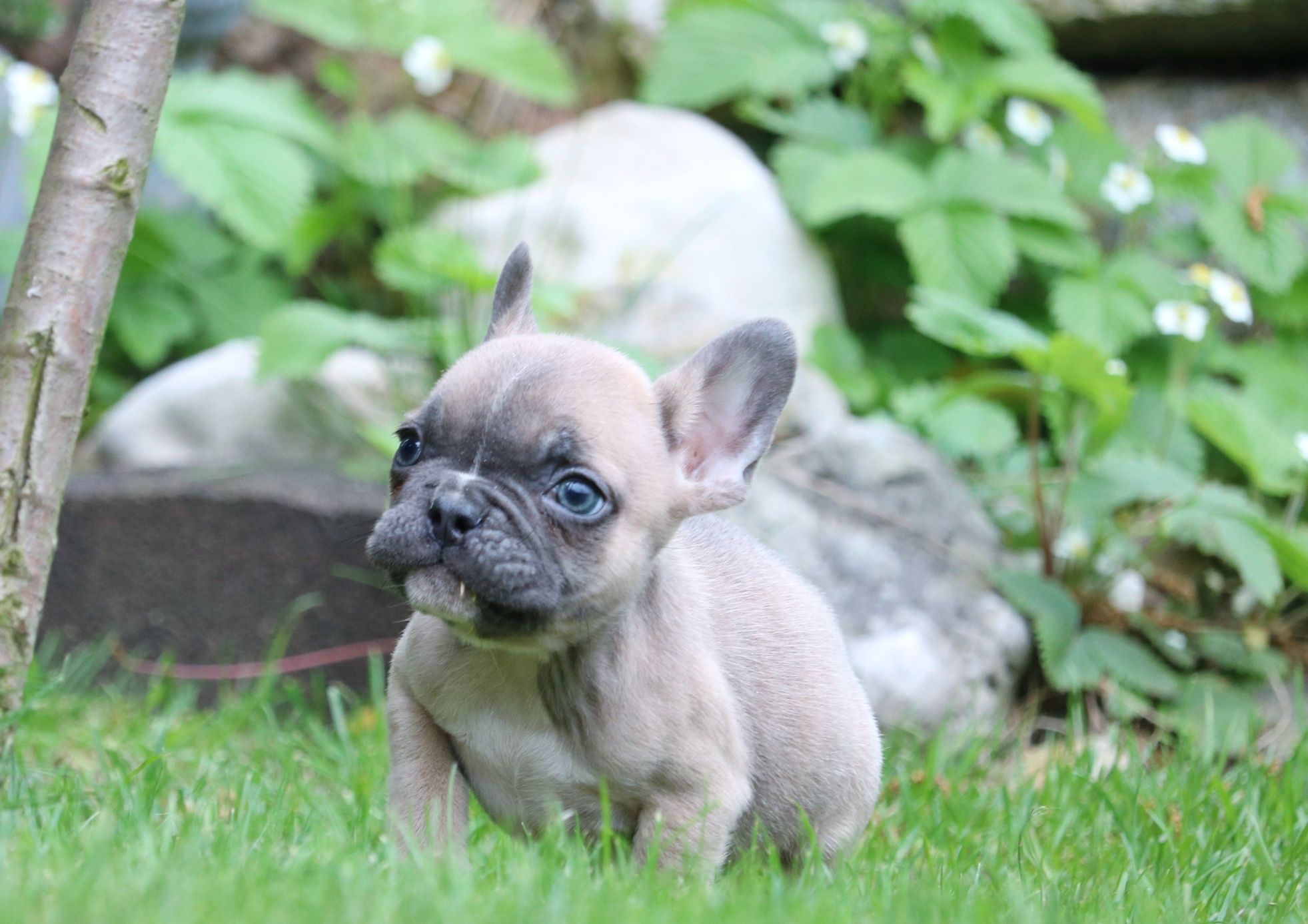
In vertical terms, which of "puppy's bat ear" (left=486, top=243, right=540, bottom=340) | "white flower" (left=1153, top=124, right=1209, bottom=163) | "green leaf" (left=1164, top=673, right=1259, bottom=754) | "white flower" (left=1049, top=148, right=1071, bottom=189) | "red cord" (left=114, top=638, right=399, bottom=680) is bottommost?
"red cord" (left=114, top=638, right=399, bottom=680)

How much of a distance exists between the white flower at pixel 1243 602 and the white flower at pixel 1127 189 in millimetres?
2307

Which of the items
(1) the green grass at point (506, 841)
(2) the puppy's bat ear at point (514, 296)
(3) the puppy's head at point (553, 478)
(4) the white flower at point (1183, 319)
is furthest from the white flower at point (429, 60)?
(3) the puppy's head at point (553, 478)

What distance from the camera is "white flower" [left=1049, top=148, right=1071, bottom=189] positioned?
8359 mm

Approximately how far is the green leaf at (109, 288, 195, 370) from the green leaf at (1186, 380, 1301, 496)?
18.2ft

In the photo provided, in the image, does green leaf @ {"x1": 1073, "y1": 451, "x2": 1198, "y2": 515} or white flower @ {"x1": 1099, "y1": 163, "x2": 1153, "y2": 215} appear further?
white flower @ {"x1": 1099, "y1": 163, "x2": 1153, "y2": 215}

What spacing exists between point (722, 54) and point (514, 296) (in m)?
5.34

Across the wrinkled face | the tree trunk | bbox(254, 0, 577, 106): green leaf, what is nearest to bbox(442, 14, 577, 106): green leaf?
bbox(254, 0, 577, 106): green leaf

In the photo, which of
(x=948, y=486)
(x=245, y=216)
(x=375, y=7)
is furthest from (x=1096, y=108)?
(x=245, y=216)

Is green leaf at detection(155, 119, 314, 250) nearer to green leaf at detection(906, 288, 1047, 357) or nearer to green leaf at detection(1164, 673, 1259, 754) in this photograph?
green leaf at detection(906, 288, 1047, 357)

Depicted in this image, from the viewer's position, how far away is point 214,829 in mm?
3494

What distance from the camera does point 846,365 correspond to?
8250mm

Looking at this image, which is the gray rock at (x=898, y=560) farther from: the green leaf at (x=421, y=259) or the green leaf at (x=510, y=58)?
the green leaf at (x=510, y=58)

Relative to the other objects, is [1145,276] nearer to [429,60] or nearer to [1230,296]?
[1230,296]

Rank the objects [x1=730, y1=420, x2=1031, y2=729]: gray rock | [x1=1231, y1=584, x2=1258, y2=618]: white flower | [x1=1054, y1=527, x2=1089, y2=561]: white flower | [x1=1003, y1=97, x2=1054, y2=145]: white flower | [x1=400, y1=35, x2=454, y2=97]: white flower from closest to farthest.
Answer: [x1=730, y1=420, x2=1031, y2=729]: gray rock → [x1=1054, y1=527, x2=1089, y2=561]: white flower → [x1=1231, y1=584, x2=1258, y2=618]: white flower → [x1=400, y1=35, x2=454, y2=97]: white flower → [x1=1003, y1=97, x2=1054, y2=145]: white flower
